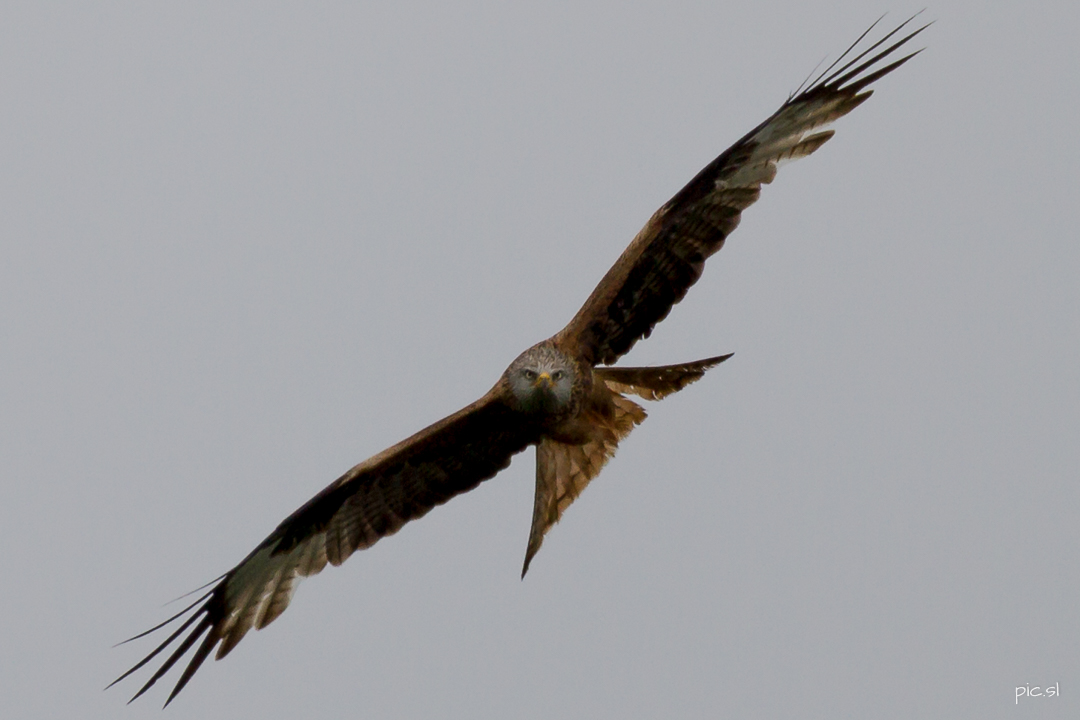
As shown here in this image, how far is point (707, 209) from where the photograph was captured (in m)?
9.65

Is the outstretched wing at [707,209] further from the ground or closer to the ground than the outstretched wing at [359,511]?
further from the ground

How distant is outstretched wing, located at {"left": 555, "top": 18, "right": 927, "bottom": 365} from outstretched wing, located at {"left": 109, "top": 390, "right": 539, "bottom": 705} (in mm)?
753

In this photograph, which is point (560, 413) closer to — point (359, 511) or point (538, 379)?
point (538, 379)

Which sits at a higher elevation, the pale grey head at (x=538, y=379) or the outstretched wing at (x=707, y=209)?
the outstretched wing at (x=707, y=209)

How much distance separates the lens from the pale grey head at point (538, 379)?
30.9 ft

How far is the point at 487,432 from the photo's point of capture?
9969 mm

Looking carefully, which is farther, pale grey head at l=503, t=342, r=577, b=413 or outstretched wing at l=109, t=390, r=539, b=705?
outstretched wing at l=109, t=390, r=539, b=705

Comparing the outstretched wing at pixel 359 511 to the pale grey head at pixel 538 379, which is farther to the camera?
the outstretched wing at pixel 359 511

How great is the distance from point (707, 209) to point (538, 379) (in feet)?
Answer: 4.17

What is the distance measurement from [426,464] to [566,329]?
3.61ft

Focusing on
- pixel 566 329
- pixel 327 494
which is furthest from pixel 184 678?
pixel 566 329

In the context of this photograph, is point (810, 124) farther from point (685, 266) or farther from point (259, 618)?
point (259, 618)

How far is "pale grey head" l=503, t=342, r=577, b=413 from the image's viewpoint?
9.41m

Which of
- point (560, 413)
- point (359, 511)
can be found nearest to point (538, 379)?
point (560, 413)
